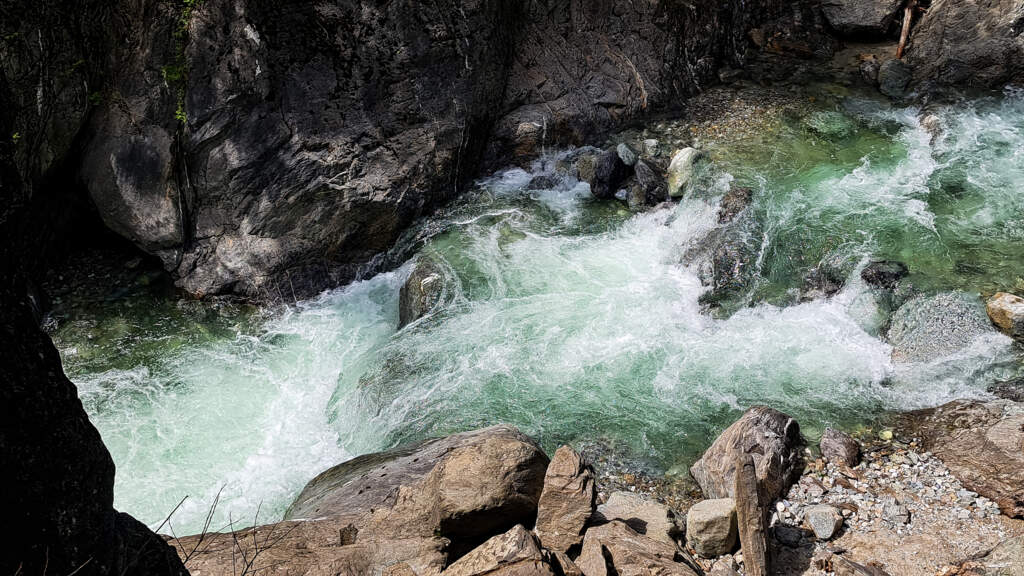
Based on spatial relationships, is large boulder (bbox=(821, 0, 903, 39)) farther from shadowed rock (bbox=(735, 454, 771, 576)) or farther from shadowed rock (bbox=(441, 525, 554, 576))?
shadowed rock (bbox=(441, 525, 554, 576))

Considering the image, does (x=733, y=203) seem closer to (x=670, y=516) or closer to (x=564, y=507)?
(x=670, y=516)

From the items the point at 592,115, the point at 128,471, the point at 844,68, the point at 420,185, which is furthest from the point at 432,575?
the point at 844,68

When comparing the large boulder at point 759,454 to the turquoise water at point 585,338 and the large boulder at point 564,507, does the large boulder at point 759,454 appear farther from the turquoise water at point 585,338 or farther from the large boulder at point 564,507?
the large boulder at point 564,507

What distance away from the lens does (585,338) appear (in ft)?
27.6

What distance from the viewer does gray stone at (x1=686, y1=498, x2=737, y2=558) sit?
552cm

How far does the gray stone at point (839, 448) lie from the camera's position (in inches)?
254


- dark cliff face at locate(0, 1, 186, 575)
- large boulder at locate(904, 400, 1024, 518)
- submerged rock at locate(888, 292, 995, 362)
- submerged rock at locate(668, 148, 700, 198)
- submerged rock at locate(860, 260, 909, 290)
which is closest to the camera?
dark cliff face at locate(0, 1, 186, 575)

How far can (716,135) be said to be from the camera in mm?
11664

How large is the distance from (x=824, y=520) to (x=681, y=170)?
6177 mm

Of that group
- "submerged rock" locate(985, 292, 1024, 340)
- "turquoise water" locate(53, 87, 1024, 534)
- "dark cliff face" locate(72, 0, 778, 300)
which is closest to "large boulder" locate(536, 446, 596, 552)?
"turquoise water" locate(53, 87, 1024, 534)

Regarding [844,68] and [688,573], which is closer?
[688,573]

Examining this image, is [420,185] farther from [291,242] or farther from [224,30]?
[224,30]

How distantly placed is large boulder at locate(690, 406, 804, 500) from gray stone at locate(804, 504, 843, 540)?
36 centimetres

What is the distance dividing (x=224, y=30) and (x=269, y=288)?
3333mm
